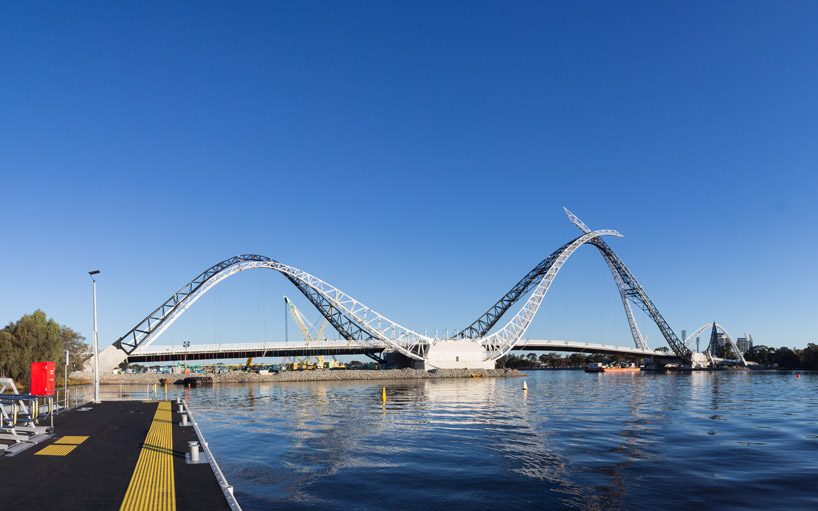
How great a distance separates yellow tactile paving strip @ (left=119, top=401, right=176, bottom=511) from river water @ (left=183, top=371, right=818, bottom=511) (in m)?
3.02

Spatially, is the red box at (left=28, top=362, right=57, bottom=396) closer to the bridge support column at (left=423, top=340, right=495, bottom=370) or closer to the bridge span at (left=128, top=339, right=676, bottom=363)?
the bridge span at (left=128, top=339, right=676, bottom=363)

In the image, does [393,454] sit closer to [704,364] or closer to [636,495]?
[636,495]

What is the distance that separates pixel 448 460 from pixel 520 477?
447cm

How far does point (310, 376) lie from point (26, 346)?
65.8 meters

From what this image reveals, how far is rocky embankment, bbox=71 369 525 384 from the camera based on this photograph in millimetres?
111000

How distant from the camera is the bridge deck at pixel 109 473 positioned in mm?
13242

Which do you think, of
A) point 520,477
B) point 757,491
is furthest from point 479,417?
point 757,491

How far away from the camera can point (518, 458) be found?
26.6 metres

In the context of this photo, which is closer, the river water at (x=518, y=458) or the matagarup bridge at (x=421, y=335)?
the river water at (x=518, y=458)

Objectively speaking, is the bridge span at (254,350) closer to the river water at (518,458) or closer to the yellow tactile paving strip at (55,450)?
the river water at (518,458)

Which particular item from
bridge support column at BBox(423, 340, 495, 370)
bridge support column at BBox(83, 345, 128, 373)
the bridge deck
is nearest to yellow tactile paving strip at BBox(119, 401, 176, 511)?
the bridge deck

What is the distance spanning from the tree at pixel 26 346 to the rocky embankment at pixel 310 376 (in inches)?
1128

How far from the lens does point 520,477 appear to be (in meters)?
22.7

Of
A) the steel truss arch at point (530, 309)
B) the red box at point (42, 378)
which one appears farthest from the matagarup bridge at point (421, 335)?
the red box at point (42, 378)
